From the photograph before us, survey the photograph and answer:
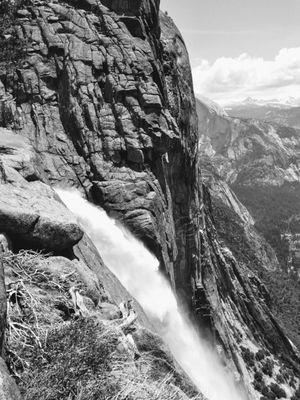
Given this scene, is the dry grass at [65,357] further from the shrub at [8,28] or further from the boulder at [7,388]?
the shrub at [8,28]

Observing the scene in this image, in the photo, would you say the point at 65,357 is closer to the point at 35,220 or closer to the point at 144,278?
the point at 35,220

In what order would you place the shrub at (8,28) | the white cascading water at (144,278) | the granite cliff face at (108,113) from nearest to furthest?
the shrub at (8,28), the white cascading water at (144,278), the granite cliff face at (108,113)

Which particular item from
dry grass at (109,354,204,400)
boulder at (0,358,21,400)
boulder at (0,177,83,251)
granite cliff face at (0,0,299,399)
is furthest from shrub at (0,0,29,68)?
boulder at (0,358,21,400)

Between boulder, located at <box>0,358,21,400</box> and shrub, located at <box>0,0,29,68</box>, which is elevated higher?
shrub, located at <box>0,0,29,68</box>

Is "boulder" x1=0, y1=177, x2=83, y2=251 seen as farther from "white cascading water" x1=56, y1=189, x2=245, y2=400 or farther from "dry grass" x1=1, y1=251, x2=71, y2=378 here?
"white cascading water" x1=56, y1=189, x2=245, y2=400

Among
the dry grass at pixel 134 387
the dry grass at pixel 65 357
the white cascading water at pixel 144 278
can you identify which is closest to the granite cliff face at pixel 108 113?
the white cascading water at pixel 144 278

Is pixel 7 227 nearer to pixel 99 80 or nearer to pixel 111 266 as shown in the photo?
pixel 111 266

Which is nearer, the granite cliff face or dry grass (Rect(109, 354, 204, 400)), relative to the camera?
dry grass (Rect(109, 354, 204, 400))

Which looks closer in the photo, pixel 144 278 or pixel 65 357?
pixel 65 357

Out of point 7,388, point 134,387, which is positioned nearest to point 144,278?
point 134,387
